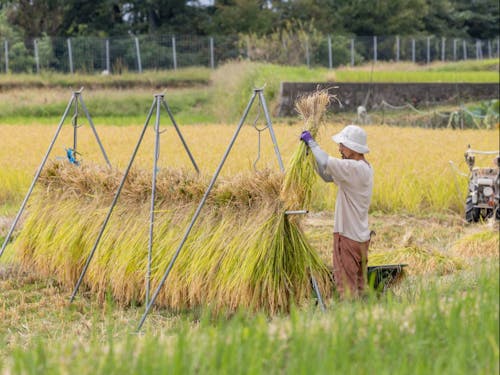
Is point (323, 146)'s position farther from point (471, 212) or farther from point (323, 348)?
point (323, 348)

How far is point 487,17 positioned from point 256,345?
49445 millimetres

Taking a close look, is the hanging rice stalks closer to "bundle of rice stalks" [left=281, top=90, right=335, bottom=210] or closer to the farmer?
"bundle of rice stalks" [left=281, top=90, right=335, bottom=210]

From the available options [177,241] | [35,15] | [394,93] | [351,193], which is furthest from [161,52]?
[351,193]

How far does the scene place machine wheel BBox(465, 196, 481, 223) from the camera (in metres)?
11.1

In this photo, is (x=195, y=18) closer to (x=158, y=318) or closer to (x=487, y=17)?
(x=487, y=17)

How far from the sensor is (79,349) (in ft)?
11.7

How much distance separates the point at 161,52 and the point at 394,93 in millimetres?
10555

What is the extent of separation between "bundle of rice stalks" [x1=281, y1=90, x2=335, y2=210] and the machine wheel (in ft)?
15.7

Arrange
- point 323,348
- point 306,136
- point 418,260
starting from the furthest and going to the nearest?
point 418,260
point 306,136
point 323,348

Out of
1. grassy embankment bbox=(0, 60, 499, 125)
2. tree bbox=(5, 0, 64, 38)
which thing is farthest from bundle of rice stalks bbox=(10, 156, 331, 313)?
tree bbox=(5, 0, 64, 38)

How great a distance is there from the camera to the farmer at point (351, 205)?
260 inches

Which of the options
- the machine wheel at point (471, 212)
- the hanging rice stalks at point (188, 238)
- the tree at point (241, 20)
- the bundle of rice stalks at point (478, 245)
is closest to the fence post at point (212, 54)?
the tree at point (241, 20)

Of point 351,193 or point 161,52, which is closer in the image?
point 351,193

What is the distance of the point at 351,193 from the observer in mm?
6656
